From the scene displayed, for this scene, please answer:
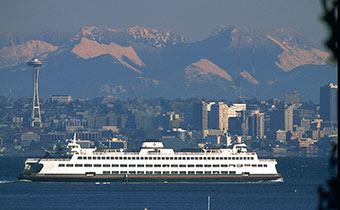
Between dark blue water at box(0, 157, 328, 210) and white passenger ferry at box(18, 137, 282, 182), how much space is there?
3.29ft

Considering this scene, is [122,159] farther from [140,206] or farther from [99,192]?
[140,206]

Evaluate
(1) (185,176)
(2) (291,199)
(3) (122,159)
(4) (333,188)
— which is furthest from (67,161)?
(4) (333,188)

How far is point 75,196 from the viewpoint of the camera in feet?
328

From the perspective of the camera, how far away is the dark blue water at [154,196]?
3474 inches

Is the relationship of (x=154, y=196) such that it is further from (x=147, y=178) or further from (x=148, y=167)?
(x=148, y=167)

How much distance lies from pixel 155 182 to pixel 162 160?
321 cm

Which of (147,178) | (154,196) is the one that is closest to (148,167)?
(147,178)

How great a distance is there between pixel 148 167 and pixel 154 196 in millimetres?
19282

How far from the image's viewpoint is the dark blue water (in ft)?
290

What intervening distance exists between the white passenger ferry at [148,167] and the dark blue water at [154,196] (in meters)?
→ 1.00

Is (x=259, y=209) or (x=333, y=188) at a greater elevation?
(x=333, y=188)

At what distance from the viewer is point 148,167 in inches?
4712

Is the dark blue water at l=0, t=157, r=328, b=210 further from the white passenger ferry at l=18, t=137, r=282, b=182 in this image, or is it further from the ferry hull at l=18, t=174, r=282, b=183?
the white passenger ferry at l=18, t=137, r=282, b=182

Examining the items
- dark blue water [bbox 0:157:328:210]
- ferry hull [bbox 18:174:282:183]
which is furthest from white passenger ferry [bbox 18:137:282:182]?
dark blue water [bbox 0:157:328:210]
